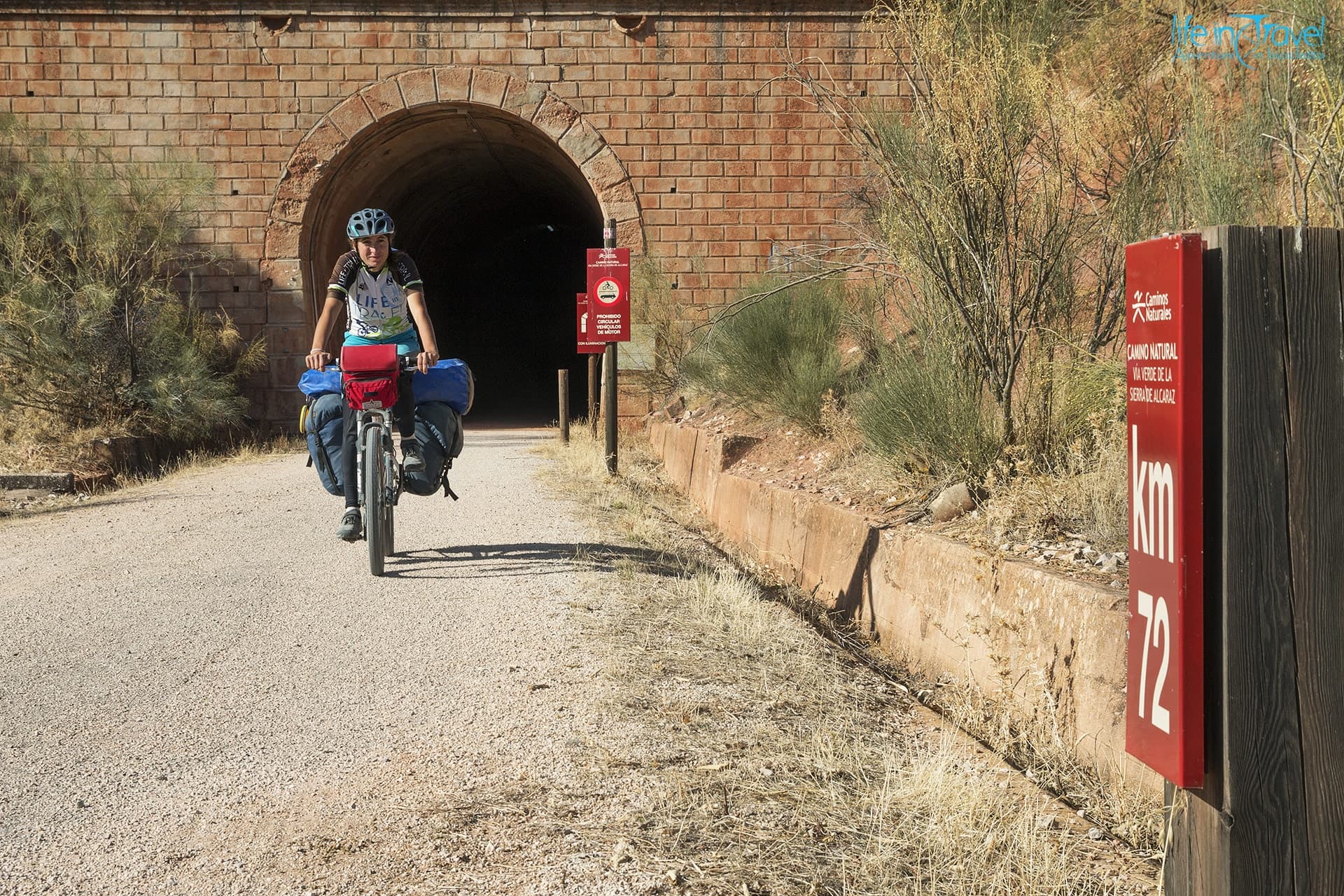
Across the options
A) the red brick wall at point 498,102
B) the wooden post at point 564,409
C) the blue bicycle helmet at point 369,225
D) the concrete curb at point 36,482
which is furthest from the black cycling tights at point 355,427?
the red brick wall at point 498,102

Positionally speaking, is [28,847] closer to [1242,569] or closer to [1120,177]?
[1242,569]

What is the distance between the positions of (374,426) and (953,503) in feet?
9.46

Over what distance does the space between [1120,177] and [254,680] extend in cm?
611

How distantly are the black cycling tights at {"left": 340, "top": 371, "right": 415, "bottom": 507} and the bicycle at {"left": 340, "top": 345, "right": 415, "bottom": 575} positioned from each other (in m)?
0.03

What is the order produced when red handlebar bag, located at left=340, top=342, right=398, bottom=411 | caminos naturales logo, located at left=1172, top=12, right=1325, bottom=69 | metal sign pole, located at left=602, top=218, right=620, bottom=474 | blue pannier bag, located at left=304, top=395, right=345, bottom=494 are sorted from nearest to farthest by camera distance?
red handlebar bag, located at left=340, top=342, right=398, bottom=411 → blue pannier bag, located at left=304, top=395, right=345, bottom=494 → caminos naturales logo, located at left=1172, top=12, right=1325, bottom=69 → metal sign pole, located at left=602, top=218, right=620, bottom=474

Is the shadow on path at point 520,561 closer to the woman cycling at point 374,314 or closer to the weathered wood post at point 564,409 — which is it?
the woman cycling at point 374,314

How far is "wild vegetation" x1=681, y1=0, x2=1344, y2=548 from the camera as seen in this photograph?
5.70 meters

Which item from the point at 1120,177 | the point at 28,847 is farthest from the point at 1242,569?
the point at 1120,177

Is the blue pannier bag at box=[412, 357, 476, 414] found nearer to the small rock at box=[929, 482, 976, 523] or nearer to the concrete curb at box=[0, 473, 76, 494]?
the small rock at box=[929, 482, 976, 523]

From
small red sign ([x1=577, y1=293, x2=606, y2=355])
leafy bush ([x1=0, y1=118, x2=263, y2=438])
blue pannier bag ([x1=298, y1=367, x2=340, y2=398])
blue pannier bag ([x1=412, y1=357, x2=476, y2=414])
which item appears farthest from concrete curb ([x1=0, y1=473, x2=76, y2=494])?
blue pannier bag ([x1=412, y1=357, x2=476, y2=414])

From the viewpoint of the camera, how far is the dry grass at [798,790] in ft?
8.97

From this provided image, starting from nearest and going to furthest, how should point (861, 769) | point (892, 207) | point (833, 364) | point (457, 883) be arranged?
point (457, 883), point (861, 769), point (892, 207), point (833, 364)

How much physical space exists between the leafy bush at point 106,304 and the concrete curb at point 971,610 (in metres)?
8.24

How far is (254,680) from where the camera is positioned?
412 cm
